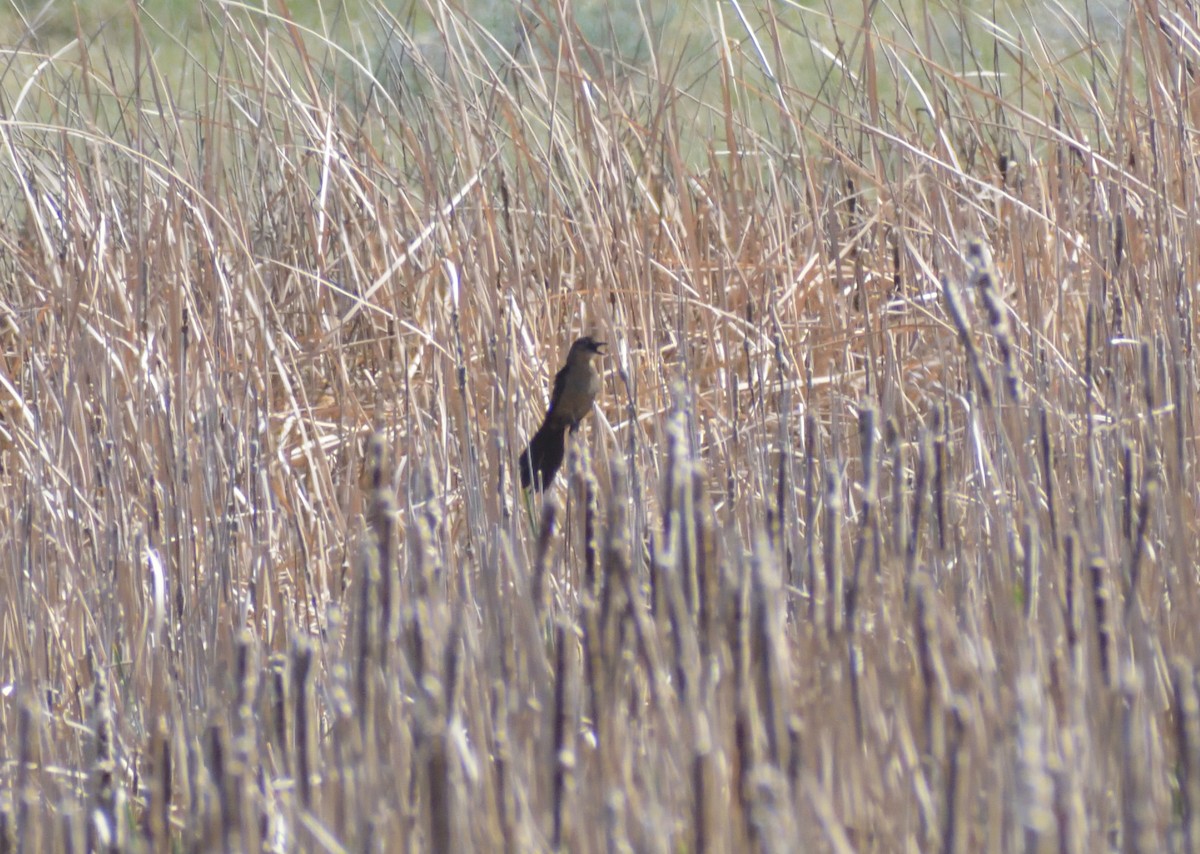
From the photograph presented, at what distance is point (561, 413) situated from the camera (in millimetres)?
1819

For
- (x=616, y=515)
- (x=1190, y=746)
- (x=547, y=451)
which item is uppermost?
(x=547, y=451)

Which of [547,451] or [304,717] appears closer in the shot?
[304,717]

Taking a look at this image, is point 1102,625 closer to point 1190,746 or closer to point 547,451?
point 1190,746

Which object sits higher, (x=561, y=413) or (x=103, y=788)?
(x=561, y=413)

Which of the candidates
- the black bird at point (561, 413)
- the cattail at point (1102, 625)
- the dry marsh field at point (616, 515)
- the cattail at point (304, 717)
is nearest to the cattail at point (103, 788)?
the dry marsh field at point (616, 515)

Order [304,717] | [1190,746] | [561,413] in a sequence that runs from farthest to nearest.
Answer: [561,413] < [304,717] < [1190,746]

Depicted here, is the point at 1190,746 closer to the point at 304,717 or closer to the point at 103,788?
the point at 304,717

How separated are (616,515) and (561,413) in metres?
1.01

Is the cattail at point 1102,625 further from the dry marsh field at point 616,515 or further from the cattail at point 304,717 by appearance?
the cattail at point 304,717

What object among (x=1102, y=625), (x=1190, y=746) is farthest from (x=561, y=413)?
(x=1190, y=746)

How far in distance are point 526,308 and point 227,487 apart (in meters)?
0.72

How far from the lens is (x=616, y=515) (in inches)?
31.9

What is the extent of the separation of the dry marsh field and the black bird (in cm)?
5

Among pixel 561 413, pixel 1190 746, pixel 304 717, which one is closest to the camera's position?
pixel 1190 746
